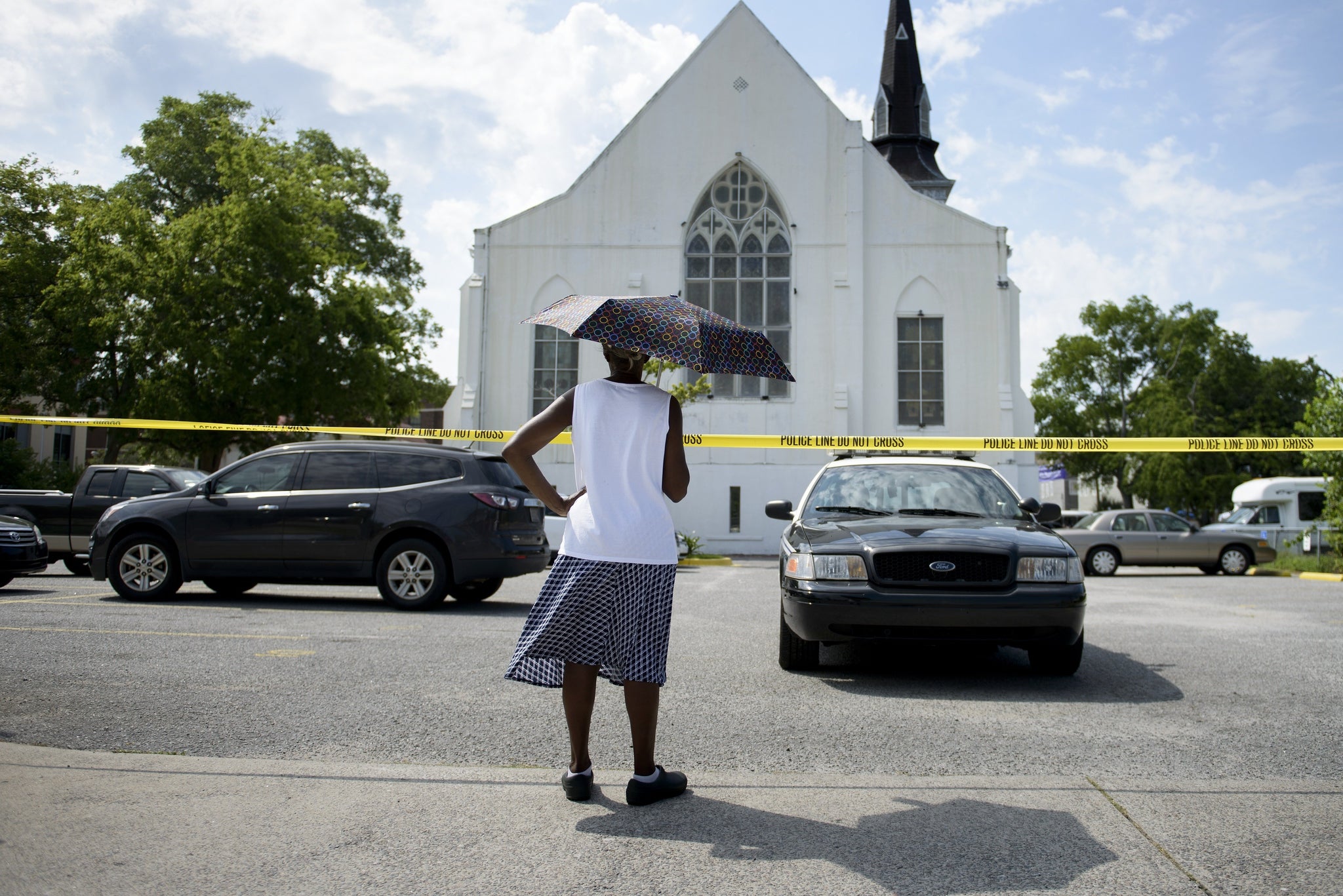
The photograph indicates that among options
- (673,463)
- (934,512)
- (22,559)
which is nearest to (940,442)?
(934,512)

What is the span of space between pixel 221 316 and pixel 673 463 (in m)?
27.2

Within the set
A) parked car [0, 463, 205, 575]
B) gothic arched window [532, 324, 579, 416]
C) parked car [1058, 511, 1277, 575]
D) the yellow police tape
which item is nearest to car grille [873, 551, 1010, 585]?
the yellow police tape

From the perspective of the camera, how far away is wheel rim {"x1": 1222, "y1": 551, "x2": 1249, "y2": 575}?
72.2 feet

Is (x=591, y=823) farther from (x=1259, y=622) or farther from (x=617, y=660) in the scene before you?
(x=1259, y=622)

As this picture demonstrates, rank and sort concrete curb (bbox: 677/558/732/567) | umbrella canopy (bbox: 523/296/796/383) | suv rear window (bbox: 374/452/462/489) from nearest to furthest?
umbrella canopy (bbox: 523/296/796/383) < suv rear window (bbox: 374/452/462/489) < concrete curb (bbox: 677/558/732/567)

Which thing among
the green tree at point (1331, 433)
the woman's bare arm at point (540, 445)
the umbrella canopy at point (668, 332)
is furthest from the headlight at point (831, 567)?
the green tree at point (1331, 433)

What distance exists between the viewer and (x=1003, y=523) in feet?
23.8

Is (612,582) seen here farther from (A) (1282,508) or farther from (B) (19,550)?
(A) (1282,508)

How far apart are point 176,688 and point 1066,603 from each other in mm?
5194

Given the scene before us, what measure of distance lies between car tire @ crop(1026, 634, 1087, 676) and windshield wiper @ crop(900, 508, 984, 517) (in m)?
1.03

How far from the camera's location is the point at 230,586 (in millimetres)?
12367

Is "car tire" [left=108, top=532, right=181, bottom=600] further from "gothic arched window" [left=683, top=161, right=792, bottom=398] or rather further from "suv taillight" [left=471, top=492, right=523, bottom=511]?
"gothic arched window" [left=683, top=161, right=792, bottom=398]

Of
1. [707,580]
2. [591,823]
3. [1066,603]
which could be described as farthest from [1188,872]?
[707,580]

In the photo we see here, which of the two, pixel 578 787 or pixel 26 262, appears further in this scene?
pixel 26 262
